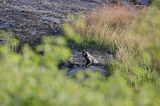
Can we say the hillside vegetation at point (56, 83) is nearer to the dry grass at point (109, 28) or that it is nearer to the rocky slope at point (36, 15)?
the dry grass at point (109, 28)

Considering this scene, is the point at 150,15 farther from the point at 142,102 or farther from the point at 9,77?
the point at 9,77

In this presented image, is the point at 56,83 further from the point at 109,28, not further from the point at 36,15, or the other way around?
the point at 36,15

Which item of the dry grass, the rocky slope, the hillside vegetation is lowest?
the rocky slope

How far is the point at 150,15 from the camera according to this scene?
20.2ft

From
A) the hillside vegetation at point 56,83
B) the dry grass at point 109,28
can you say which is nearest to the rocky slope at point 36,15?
the dry grass at point 109,28

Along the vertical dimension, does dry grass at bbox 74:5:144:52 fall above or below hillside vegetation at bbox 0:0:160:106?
below

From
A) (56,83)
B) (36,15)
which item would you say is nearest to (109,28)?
(36,15)

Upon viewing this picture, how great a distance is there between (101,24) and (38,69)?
11005 millimetres

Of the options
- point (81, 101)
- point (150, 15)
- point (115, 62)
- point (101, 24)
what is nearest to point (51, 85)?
point (81, 101)

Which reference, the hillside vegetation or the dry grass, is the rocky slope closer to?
the dry grass

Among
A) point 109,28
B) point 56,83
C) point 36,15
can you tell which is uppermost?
point 56,83

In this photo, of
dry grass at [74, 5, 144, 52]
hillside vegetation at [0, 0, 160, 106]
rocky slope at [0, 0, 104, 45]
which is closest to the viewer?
hillside vegetation at [0, 0, 160, 106]

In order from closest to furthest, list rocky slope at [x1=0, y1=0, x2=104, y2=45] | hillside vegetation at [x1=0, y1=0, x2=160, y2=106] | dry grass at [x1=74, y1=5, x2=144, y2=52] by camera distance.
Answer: hillside vegetation at [x1=0, y1=0, x2=160, y2=106]
dry grass at [x1=74, y1=5, x2=144, y2=52]
rocky slope at [x1=0, y1=0, x2=104, y2=45]

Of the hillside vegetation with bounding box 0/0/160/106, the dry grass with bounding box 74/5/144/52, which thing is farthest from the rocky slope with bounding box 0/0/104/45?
the hillside vegetation with bounding box 0/0/160/106
